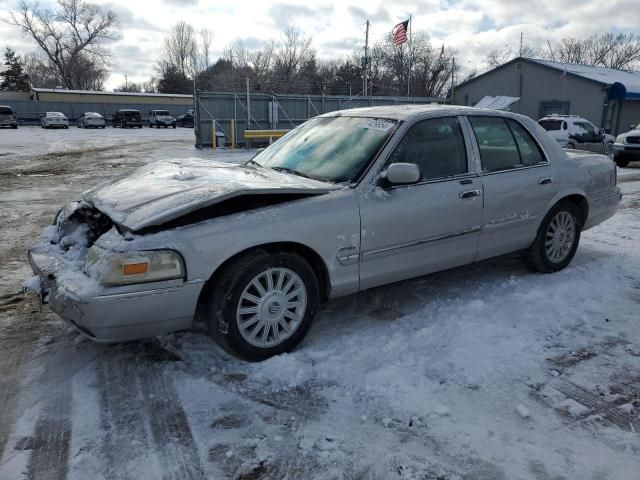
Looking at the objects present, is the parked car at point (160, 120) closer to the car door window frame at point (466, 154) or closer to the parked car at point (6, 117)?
the parked car at point (6, 117)

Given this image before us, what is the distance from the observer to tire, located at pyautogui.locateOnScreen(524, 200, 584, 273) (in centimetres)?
508

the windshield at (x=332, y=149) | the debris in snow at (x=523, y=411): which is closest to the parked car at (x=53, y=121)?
the windshield at (x=332, y=149)

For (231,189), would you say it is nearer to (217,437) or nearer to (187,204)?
(187,204)

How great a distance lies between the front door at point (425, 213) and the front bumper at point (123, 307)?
1312 millimetres

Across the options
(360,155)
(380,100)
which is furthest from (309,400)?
(380,100)

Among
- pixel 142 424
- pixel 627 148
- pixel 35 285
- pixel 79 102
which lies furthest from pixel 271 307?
pixel 79 102

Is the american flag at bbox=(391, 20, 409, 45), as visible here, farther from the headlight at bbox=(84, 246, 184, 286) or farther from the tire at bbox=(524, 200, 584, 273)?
the headlight at bbox=(84, 246, 184, 286)

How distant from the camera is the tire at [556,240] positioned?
16.7ft

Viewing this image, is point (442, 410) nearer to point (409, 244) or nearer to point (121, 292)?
point (409, 244)

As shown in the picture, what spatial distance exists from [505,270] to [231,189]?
3.24 metres

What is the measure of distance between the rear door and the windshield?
38.4 inches

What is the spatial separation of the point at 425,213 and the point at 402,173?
465 millimetres

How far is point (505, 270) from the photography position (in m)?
5.40

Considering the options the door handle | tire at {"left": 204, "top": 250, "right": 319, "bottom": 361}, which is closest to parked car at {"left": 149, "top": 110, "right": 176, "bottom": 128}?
the door handle
